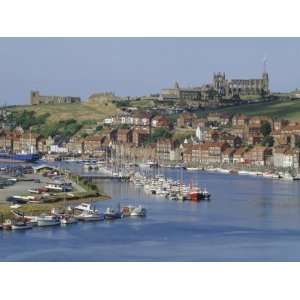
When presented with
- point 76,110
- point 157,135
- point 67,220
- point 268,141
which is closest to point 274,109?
point 157,135

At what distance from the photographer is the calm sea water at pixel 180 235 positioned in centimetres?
1208

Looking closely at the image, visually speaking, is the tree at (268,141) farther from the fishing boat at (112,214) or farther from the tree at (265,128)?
the fishing boat at (112,214)

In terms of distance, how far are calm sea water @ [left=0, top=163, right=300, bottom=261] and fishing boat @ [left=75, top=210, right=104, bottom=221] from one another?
0.70 feet

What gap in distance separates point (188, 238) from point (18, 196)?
3.54m

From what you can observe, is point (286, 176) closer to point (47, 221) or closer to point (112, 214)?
point (112, 214)

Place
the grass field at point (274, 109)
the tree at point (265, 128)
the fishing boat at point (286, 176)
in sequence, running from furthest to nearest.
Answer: the grass field at point (274, 109), the tree at point (265, 128), the fishing boat at point (286, 176)

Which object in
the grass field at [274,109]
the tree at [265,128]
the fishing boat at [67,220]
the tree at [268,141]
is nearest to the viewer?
the fishing boat at [67,220]

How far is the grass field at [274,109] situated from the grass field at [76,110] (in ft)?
12.9

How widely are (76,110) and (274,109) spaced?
7.28 metres

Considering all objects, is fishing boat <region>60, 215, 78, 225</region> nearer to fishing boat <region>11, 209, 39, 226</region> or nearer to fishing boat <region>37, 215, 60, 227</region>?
fishing boat <region>37, 215, 60, 227</region>

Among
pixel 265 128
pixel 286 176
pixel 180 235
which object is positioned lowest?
pixel 180 235

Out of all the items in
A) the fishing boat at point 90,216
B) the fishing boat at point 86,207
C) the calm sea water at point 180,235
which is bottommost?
the calm sea water at point 180,235

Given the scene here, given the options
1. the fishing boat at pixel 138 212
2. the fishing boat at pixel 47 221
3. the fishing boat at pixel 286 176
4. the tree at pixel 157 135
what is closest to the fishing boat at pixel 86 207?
the fishing boat at pixel 138 212

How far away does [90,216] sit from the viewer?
48.6ft
